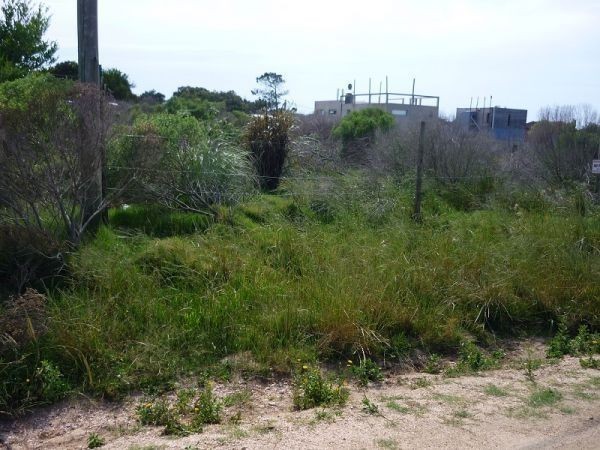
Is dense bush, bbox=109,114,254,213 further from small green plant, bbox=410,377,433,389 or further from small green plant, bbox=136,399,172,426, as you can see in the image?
small green plant, bbox=410,377,433,389

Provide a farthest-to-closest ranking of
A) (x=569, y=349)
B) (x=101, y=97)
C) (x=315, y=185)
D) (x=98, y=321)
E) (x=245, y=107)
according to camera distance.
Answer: (x=245, y=107)
(x=315, y=185)
(x=101, y=97)
(x=569, y=349)
(x=98, y=321)

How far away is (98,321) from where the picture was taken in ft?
22.0

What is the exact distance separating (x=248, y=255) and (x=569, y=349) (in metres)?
3.82

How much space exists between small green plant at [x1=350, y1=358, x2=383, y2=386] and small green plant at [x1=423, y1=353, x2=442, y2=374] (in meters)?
0.58

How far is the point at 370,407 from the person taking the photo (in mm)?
5773

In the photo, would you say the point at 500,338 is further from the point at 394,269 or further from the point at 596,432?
the point at 596,432

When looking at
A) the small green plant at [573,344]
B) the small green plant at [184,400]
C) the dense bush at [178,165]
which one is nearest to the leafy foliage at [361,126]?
the dense bush at [178,165]

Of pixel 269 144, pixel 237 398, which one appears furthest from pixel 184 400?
pixel 269 144

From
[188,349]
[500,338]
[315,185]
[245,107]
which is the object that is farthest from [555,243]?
[245,107]

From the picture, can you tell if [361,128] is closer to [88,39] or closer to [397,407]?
[88,39]

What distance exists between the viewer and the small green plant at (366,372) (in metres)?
6.51

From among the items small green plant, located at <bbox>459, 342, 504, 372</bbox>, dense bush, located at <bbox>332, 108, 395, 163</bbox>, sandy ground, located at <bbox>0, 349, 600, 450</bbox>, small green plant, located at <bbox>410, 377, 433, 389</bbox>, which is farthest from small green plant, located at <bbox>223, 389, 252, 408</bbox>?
dense bush, located at <bbox>332, 108, 395, 163</bbox>

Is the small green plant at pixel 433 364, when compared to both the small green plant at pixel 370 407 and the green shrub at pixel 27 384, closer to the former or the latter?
the small green plant at pixel 370 407

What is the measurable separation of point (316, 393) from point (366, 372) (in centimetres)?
80
